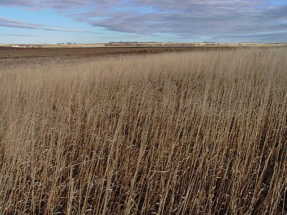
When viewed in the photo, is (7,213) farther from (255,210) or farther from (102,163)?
(255,210)

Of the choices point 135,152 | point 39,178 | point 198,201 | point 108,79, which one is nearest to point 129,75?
point 108,79

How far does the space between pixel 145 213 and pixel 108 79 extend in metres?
5.27

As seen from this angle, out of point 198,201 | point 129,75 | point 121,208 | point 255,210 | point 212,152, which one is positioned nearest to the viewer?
point 198,201

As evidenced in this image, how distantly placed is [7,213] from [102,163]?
94 cm

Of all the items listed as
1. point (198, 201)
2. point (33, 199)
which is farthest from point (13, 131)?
point (198, 201)

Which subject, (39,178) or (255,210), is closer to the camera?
(255,210)

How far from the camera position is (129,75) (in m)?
7.09

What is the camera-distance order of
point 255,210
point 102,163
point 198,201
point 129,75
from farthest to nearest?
point 129,75 < point 102,163 < point 255,210 < point 198,201

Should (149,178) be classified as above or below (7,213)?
above

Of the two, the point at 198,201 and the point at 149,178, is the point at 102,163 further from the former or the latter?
the point at 198,201

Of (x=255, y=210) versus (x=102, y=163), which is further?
(x=102, y=163)

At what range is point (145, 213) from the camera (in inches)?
69.4

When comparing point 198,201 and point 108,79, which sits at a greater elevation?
point 108,79

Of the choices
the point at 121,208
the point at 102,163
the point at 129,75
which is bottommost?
the point at 121,208
